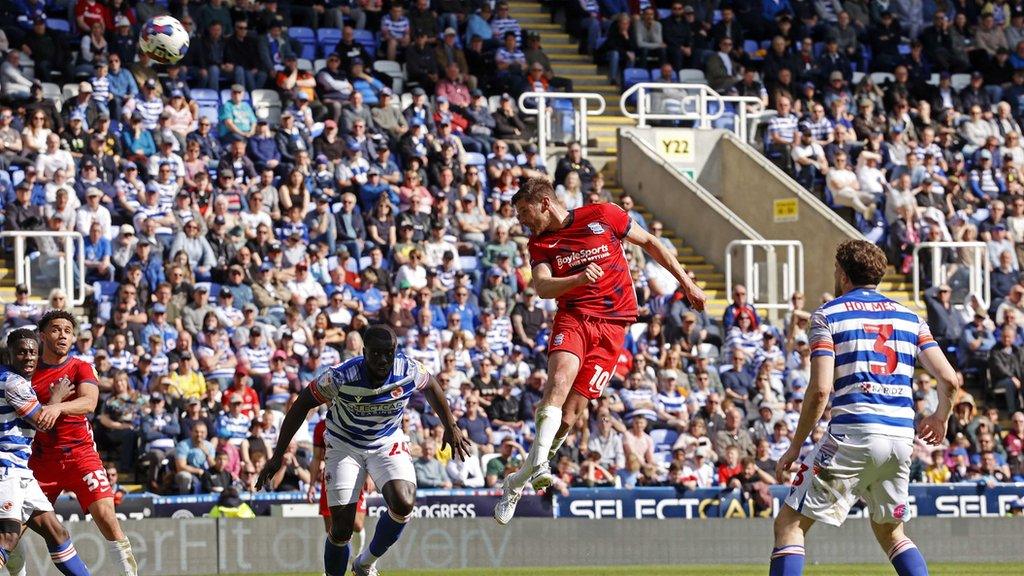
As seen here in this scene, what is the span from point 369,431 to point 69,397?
2115 millimetres

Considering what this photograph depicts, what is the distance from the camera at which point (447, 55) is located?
2688 cm

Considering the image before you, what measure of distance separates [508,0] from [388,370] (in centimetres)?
1961

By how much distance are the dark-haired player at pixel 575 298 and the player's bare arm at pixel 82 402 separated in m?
2.94

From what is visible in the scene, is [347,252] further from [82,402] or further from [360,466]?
[82,402]

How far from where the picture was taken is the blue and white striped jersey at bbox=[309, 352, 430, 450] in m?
12.2

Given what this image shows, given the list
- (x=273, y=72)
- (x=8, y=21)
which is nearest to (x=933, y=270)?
(x=273, y=72)

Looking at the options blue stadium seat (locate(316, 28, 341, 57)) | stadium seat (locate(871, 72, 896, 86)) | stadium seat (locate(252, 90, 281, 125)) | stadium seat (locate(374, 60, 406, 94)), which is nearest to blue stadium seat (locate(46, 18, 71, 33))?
stadium seat (locate(252, 90, 281, 125))

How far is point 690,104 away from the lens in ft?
93.0

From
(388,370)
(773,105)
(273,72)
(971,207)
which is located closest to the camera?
(388,370)

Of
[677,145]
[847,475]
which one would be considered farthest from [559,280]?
[677,145]

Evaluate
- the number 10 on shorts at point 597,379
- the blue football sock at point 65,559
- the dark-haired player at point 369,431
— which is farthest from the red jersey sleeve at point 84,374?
the number 10 on shorts at point 597,379

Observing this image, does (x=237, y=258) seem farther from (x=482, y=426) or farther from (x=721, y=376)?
(x=721, y=376)

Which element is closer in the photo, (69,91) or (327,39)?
(69,91)

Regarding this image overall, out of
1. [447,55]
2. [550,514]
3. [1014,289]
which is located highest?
[447,55]
